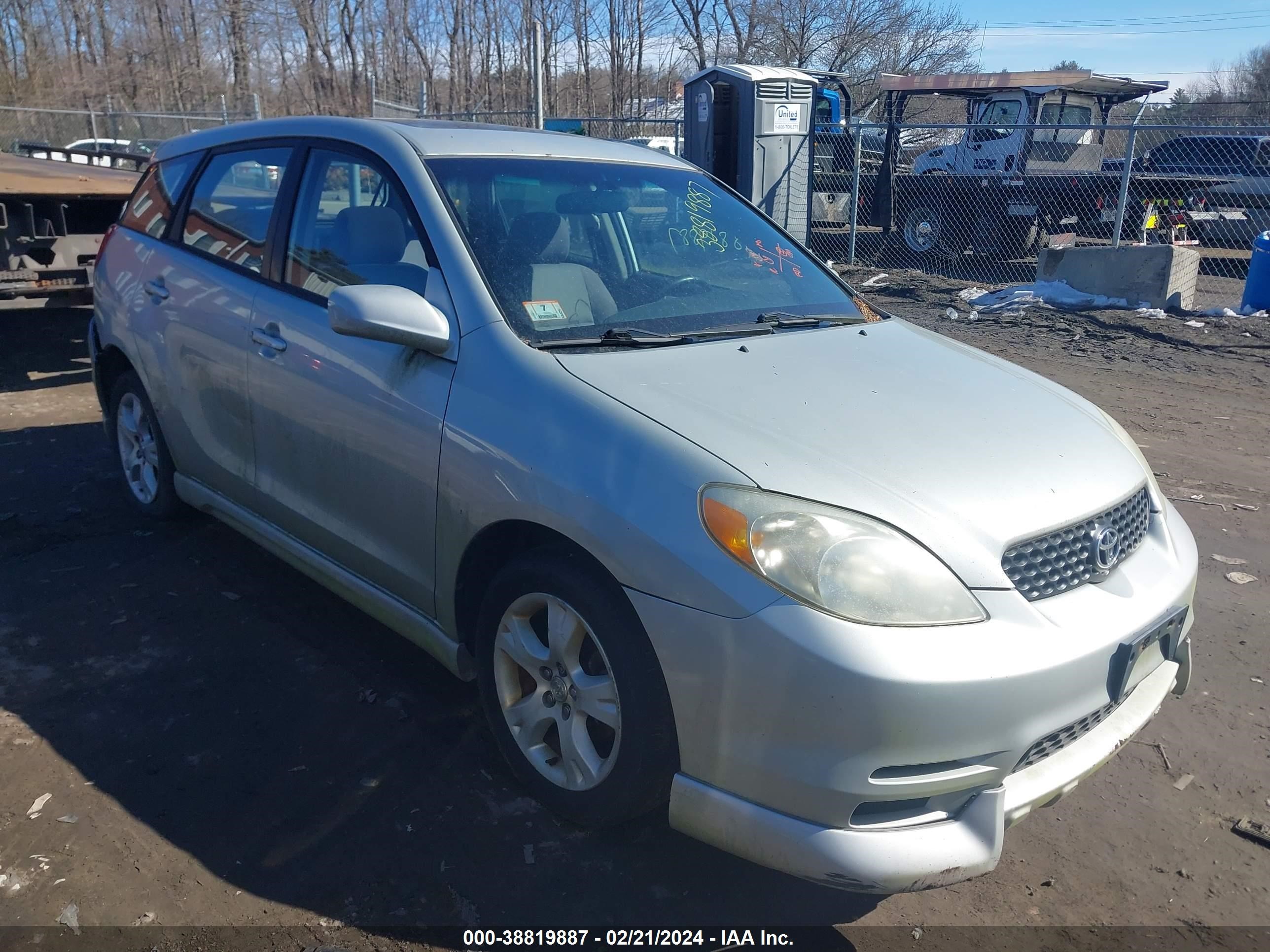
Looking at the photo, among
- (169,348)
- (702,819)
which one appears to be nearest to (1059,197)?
(169,348)

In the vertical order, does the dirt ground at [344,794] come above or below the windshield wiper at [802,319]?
below

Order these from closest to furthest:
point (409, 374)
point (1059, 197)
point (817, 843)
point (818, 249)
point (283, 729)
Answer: point (817, 843) → point (409, 374) → point (283, 729) → point (1059, 197) → point (818, 249)

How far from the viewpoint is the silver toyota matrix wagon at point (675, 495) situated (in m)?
2.16

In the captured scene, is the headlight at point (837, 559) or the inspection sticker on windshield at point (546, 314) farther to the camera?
the inspection sticker on windshield at point (546, 314)

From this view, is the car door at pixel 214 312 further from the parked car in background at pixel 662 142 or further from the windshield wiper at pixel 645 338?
the parked car in background at pixel 662 142

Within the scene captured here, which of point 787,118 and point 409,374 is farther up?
point 787,118

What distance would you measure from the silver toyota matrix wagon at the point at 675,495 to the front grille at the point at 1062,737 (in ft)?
0.05

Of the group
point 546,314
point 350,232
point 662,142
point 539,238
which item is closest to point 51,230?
point 350,232

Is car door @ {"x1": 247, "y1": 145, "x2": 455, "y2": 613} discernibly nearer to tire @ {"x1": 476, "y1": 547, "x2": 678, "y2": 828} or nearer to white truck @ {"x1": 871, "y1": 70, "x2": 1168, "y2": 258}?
tire @ {"x1": 476, "y1": 547, "x2": 678, "y2": 828}

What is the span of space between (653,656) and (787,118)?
1129 centimetres

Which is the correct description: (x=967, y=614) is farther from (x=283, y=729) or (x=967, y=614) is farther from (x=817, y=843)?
(x=283, y=729)

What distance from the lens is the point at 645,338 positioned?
296 cm

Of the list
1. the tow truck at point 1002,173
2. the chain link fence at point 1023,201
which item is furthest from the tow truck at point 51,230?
the tow truck at point 1002,173

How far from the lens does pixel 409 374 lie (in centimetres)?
297
